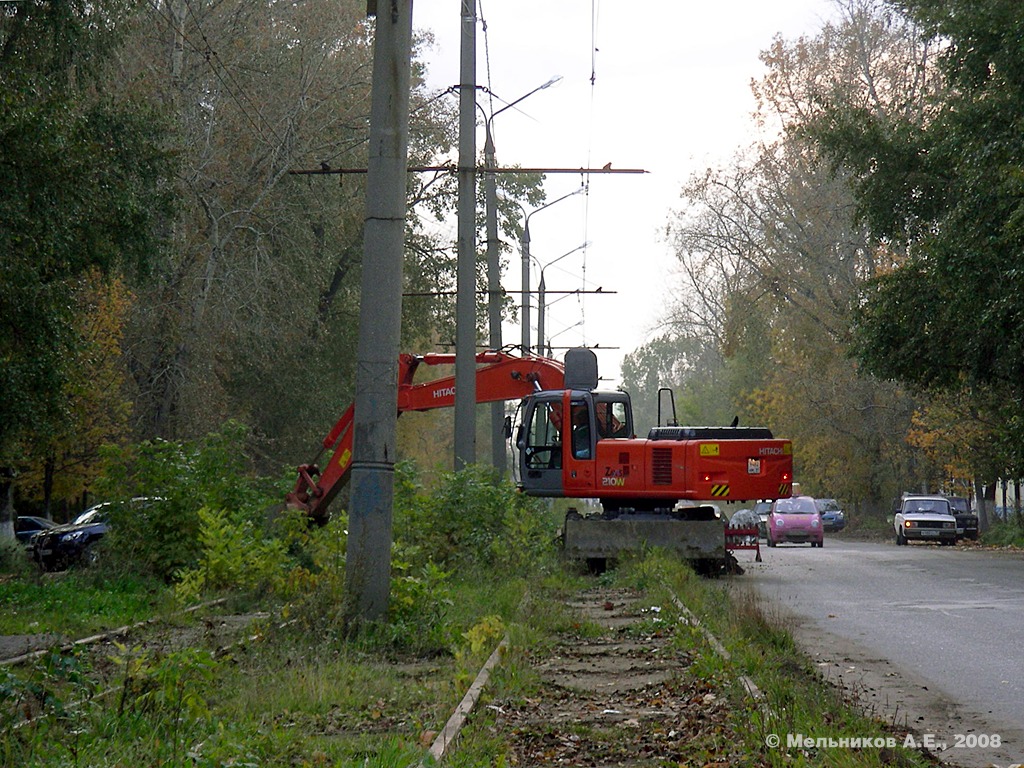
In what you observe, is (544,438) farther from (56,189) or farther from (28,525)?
(28,525)

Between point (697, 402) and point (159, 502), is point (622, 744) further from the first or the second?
point (697, 402)

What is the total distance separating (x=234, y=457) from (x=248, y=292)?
1555 cm

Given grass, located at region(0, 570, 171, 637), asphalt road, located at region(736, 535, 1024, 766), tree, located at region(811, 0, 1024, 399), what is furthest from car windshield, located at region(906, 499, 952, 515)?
grass, located at region(0, 570, 171, 637)

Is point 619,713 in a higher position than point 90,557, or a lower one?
lower

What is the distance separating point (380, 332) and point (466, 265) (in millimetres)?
9887

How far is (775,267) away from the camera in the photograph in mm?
52500

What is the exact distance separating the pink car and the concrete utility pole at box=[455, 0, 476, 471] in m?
22.6

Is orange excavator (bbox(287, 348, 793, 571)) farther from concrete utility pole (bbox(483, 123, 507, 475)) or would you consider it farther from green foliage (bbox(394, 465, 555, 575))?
concrete utility pole (bbox(483, 123, 507, 475))

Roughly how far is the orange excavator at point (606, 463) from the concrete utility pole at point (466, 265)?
114 centimetres

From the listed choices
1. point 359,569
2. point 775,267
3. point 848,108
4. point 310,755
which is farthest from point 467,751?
point 775,267

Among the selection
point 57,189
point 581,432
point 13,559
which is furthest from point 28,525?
point 581,432

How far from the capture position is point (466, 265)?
22.4 meters

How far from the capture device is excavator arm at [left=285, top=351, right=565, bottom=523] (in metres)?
22.5

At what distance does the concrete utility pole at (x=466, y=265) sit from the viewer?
22.3 meters
